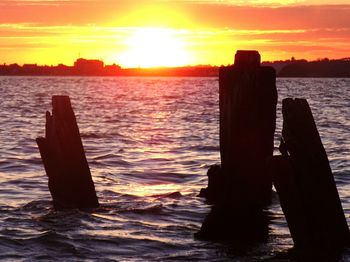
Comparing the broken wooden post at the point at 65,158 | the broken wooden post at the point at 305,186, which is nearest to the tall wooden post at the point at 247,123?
the broken wooden post at the point at 305,186

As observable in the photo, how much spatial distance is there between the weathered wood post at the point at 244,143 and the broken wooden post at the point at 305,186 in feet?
4.96

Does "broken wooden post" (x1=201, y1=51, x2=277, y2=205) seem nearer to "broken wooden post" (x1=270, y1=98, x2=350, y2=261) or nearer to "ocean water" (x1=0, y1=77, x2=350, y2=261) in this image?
"ocean water" (x1=0, y1=77, x2=350, y2=261)

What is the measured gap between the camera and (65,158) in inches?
395

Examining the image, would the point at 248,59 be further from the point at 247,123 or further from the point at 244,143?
the point at 244,143

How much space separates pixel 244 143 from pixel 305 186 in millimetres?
1794

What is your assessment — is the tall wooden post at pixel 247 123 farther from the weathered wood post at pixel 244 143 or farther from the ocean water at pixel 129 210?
the ocean water at pixel 129 210

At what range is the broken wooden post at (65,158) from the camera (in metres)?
9.94

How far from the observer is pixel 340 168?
52.7 ft

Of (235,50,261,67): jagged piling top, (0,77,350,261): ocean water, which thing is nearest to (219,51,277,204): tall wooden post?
(235,50,261,67): jagged piling top

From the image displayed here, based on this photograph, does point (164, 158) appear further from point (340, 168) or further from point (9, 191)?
point (9, 191)

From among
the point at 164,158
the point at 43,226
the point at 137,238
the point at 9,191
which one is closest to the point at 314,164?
the point at 137,238

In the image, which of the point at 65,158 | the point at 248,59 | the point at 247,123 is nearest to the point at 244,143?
the point at 247,123

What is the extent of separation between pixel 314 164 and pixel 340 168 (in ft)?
29.0

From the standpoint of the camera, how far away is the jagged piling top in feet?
30.5
